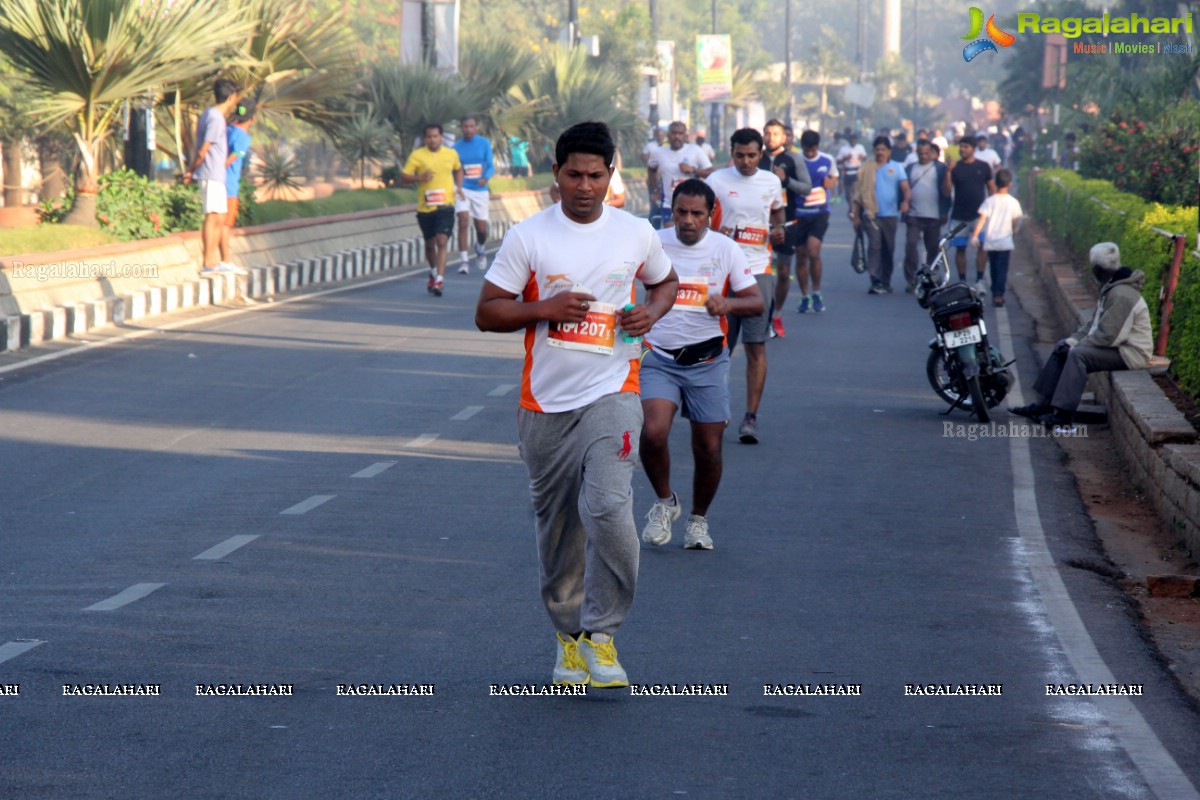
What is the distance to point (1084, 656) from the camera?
679 cm

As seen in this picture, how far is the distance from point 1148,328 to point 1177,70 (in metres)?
19.2

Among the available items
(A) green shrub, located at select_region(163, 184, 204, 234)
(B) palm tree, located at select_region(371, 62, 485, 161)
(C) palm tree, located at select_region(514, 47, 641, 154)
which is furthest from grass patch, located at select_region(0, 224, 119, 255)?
(C) palm tree, located at select_region(514, 47, 641, 154)

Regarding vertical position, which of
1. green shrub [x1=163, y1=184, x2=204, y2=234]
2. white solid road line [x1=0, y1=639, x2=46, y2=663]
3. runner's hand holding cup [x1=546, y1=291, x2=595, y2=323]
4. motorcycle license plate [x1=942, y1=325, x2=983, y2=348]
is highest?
runner's hand holding cup [x1=546, y1=291, x2=595, y2=323]

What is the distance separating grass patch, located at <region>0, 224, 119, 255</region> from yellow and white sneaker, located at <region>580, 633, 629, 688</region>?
1294cm

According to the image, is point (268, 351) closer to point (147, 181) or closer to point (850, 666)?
point (147, 181)

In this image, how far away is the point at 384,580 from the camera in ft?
25.5

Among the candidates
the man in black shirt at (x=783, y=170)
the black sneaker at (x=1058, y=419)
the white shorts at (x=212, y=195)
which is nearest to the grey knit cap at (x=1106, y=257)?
the black sneaker at (x=1058, y=419)

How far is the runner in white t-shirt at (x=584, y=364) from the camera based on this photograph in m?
5.91

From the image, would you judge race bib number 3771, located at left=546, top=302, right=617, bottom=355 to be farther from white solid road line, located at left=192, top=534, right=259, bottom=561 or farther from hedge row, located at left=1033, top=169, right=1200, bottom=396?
hedge row, located at left=1033, top=169, right=1200, bottom=396

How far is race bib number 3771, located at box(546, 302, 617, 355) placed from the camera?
19.4 feet

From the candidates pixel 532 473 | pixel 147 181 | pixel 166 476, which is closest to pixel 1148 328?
pixel 166 476

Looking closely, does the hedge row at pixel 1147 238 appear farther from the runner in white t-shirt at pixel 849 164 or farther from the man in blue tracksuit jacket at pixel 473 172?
the runner in white t-shirt at pixel 849 164

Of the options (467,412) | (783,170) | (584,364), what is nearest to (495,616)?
(584,364)

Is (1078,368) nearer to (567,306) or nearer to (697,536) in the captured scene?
(697,536)
